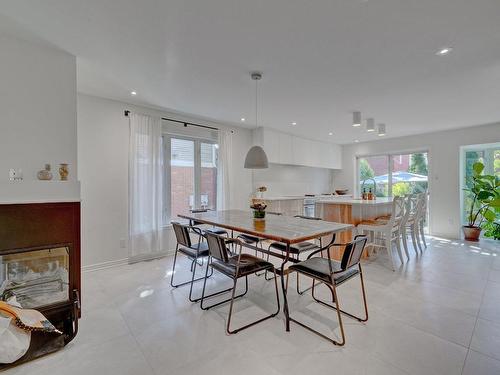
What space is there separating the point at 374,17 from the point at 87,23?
2.22 m

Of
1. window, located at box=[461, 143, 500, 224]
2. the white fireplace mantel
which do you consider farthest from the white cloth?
window, located at box=[461, 143, 500, 224]

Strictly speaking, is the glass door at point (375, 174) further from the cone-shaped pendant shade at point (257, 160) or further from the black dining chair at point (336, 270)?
the black dining chair at point (336, 270)

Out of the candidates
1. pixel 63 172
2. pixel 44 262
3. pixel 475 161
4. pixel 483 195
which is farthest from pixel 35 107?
pixel 475 161

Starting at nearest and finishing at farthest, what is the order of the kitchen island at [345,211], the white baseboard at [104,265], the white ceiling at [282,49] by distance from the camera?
1. the white ceiling at [282,49]
2. the white baseboard at [104,265]
3. the kitchen island at [345,211]

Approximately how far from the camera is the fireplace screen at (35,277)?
1978 millimetres

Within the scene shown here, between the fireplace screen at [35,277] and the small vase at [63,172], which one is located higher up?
the small vase at [63,172]

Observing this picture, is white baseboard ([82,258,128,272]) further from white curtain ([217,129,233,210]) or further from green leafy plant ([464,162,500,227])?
green leafy plant ([464,162,500,227])

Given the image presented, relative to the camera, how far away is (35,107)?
7.37 feet

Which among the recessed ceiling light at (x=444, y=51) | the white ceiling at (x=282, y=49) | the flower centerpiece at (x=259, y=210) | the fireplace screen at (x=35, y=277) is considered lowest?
the fireplace screen at (x=35, y=277)

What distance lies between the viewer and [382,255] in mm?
4219

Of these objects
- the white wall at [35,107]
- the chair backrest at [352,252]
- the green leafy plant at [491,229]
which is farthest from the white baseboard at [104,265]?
the green leafy plant at [491,229]

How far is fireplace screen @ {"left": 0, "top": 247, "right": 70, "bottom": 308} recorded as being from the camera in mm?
1978

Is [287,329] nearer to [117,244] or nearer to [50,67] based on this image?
[117,244]

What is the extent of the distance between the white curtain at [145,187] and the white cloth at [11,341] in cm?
205
